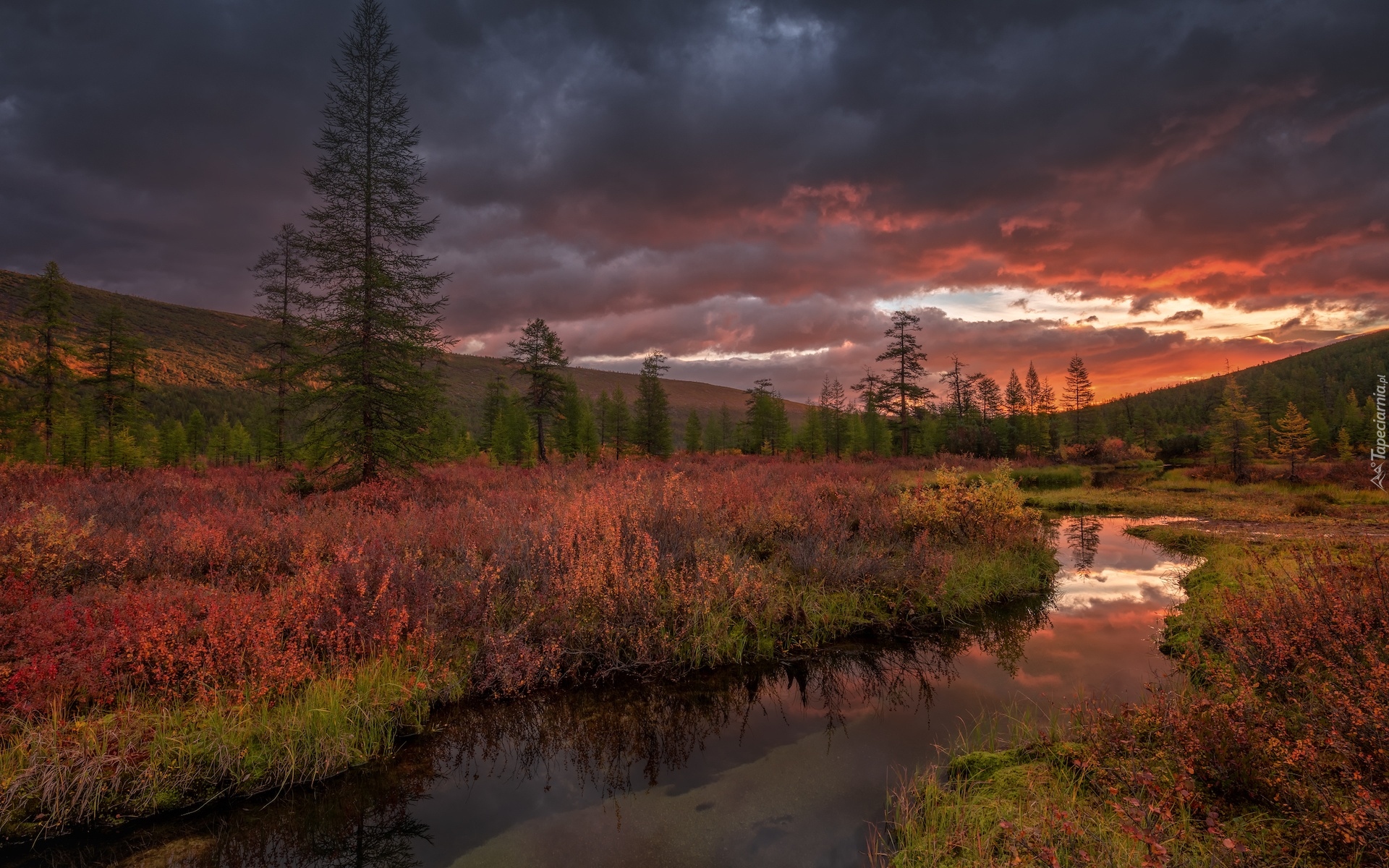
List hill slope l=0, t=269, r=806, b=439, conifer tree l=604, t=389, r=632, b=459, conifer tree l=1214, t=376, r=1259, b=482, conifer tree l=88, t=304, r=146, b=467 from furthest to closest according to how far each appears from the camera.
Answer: hill slope l=0, t=269, r=806, b=439 < conifer tree l=604, t=389, r=632, b=459 < conifer tree l=1214, t=376, r=1259, b=482 < conifer tree l=88, t=304, r=146, b=467

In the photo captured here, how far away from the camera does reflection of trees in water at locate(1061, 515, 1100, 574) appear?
13.3 metres

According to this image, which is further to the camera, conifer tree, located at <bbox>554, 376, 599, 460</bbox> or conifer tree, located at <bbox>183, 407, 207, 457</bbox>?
conifer tree, located at <bbox>183, 407, 207, 457</bbox>

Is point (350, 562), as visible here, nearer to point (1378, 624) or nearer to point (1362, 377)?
point (1378, 624)

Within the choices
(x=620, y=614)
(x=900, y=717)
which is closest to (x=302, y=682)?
(x=620, y=614)

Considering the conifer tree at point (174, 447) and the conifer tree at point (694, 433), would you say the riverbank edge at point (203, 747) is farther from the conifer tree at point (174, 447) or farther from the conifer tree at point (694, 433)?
the conifer tree at point (694, 433)

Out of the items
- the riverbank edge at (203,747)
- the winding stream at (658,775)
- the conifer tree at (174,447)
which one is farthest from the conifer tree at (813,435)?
the conifer tree at (174,447)

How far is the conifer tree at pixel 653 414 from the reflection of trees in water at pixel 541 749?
1523 inches

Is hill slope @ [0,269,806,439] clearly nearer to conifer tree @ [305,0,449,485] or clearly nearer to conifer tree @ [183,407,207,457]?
conifer tree @ [183,407,207,457]

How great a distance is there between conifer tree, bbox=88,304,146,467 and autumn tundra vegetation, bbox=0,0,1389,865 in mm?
9864

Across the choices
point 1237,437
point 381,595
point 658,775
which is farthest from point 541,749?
point 1237,437

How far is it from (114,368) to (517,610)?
32.0 m

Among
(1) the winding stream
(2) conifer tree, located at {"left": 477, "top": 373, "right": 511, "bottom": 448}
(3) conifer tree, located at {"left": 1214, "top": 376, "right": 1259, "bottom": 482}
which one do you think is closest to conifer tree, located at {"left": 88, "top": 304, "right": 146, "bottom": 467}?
(1) the winding stream

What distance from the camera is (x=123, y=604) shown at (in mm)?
5301

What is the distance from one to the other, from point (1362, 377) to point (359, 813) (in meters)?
155
